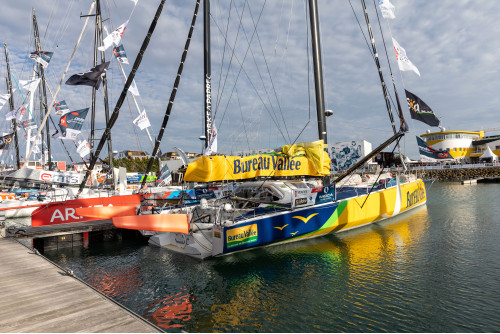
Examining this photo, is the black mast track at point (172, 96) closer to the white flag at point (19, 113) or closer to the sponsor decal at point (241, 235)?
the sponsor decal at point (241, 235)

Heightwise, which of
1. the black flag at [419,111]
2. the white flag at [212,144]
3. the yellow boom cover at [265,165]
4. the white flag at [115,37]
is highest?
the white flag at [115,37]

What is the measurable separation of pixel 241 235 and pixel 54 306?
560cm

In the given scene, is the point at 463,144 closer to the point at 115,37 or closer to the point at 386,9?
the point at 386,9

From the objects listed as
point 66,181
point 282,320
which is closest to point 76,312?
point 282,320

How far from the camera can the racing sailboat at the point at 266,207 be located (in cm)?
990

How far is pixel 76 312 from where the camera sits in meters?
5.42

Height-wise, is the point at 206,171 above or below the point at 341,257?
above

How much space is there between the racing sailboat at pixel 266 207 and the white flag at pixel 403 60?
9.60 ft

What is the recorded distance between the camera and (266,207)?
11.7 meters

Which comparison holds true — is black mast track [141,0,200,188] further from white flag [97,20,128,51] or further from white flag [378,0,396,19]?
white flag [378,0,396,19]

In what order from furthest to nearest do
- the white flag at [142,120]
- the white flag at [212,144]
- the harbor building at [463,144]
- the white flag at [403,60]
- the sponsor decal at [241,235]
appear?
the harbor building at [463,144]
the white flag at [142,120]
the white flag at [212,144]
the white flag at [403,60]
the sponsor decal at [241,235]

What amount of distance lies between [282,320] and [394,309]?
101 inches

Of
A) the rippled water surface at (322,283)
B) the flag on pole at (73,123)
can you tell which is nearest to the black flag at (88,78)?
the flag on pole at (73,123)

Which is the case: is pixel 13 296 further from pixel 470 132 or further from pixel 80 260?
pixel 470 132
